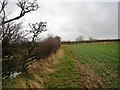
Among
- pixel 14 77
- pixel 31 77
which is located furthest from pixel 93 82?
pixel 14 77

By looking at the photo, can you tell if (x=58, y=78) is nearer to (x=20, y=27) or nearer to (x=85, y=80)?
(x=85, y=80)

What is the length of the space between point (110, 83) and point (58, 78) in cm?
409

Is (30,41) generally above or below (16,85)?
above

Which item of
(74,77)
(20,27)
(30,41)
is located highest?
(20,27)

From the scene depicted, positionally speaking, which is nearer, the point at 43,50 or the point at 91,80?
the point at 91,80

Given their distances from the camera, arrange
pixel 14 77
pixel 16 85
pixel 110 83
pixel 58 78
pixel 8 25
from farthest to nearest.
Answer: pixel 58 78, pixel 110 83, pixel 14 77, pixel 16 85, pixel 8 25

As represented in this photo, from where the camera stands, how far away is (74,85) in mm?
17719

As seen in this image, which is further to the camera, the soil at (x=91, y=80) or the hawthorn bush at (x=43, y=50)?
the hawthorn bush at (x=43, y=50)

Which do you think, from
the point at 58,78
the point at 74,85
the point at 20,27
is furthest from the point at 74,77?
the point at 20,27

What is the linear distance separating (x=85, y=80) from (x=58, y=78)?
2217mm

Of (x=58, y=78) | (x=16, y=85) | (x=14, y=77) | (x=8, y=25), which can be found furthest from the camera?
(x=58, y=78)

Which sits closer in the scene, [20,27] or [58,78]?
[20,27]

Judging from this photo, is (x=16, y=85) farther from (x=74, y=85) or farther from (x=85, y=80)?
(x=85, y=80)

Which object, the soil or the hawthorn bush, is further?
the hawthorn bush
